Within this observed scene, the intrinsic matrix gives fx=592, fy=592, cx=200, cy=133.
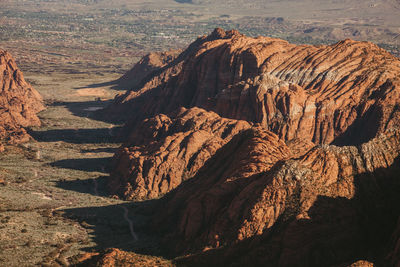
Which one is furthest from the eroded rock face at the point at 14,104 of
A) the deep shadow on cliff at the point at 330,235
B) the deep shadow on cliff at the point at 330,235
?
the deep shadow on cliff at the point at 330,235

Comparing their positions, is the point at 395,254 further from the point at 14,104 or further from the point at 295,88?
the point at 14,104

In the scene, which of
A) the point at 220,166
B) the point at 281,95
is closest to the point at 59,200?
the point at 220,166

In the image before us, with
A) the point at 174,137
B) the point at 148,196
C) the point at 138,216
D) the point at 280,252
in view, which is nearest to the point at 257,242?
the point at 280,252

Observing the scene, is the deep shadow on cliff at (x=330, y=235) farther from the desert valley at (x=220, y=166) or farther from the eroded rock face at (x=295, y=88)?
the eroded rock face at (x=295, y=88)

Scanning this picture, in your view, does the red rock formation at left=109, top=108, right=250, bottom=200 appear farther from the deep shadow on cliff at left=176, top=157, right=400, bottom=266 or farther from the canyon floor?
the deep shadow on cliff at left=176, top=157, right=400, bottom=266

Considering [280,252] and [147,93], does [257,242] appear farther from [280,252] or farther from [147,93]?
[147,93]
